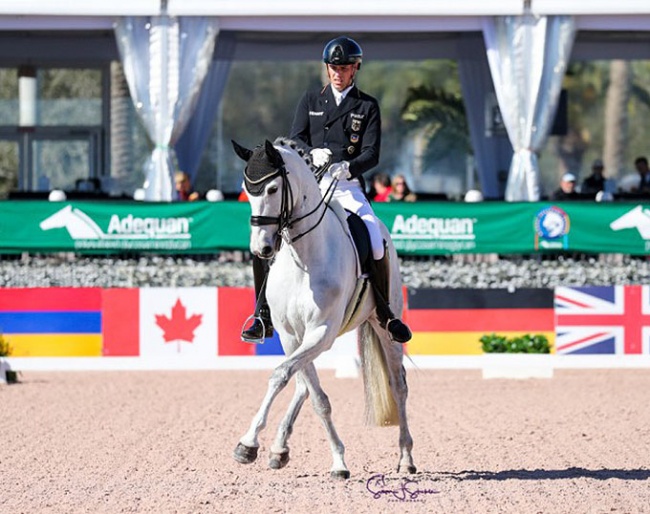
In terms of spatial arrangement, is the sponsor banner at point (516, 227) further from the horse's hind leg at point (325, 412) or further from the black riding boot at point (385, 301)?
the horse's hind leg at point (325, 412)

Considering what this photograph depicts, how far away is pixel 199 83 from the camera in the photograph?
65.6 ft

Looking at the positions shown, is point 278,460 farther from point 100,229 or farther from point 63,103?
point 63,103

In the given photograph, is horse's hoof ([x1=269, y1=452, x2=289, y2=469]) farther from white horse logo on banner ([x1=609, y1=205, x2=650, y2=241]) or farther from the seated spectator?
the seated spectator

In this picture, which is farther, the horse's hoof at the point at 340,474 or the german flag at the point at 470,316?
the german flag at the point at 470,316

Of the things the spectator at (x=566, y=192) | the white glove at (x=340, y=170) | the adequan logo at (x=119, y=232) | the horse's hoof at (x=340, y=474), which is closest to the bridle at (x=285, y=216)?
the white glove at (x=340, y=170)

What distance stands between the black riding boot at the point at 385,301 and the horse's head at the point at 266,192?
53.1 inches

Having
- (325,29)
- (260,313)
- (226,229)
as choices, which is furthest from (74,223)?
(260,313)

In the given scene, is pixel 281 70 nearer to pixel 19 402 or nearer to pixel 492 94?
pixel 492 94

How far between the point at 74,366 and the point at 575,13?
9.10 m

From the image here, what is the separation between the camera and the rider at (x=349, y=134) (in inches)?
348

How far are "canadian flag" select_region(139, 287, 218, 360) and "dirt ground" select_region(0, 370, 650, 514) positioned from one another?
60 centimetres

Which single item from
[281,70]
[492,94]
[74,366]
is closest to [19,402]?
[74,366]

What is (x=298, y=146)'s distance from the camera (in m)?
8.45

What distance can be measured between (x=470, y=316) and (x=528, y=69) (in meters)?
4.94
